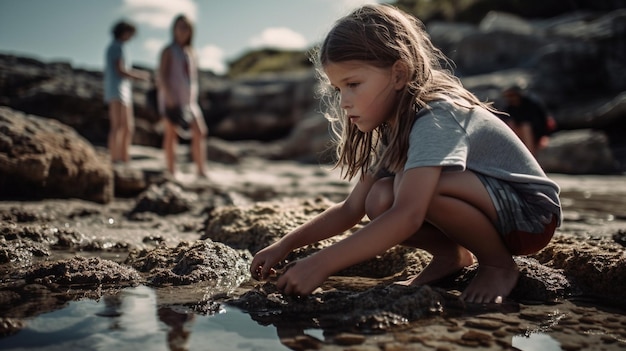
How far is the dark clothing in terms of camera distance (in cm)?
789

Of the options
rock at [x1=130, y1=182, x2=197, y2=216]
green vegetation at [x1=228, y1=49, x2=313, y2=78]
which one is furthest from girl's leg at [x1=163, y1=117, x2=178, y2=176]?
green vegetation at [x1=228, y1=49, x2=313, y2=78]

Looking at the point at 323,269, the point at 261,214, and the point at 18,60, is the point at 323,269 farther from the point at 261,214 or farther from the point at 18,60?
the point at 18,60

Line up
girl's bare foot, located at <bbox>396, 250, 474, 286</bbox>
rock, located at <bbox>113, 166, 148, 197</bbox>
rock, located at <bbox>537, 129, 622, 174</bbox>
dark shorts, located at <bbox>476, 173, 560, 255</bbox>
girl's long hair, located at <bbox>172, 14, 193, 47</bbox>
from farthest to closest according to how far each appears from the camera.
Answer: rock, located at <bbox>537, 129, 622, 174</bbox>, girl's long hair, located at <bbox>172, 14, 193, 47</bbox>, rock, located at <bbox>113, 166, 148, 197</bbox>, girl's bare foot, located at <bbox>396, 250, 474, 286</bbox>, dark shorts, located at <bbox>476, 173, 560, 255</bbox>

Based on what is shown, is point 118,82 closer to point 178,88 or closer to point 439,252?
point 178,88

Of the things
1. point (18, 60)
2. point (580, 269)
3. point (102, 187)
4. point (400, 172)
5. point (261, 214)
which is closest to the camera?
point (400, 172)

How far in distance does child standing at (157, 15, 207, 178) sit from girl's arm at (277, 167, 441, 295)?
582cm

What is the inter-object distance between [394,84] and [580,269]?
116cm

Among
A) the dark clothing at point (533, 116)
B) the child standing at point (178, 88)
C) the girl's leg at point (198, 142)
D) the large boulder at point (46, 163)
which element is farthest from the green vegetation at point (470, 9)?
the large boulder at point (46, 163)

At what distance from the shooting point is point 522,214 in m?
2.34

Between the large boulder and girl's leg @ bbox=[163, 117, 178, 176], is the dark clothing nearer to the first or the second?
girl's leg @ bbox=[163, 117, 178, 176]

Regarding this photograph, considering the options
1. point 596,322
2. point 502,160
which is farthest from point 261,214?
point 596,322

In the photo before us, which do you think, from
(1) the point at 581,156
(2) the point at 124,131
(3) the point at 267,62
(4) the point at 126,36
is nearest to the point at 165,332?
→ (2) the point at 124,131

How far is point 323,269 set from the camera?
2.02 m

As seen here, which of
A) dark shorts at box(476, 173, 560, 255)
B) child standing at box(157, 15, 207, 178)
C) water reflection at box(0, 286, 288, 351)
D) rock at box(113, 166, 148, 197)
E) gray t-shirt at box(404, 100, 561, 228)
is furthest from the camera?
child standing at box(157, 15, 207, 178)
